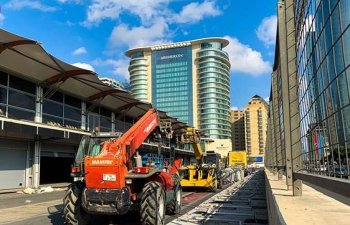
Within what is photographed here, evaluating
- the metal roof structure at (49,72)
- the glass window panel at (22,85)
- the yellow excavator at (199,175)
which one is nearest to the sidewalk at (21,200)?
the yellow excavator at (199,175)

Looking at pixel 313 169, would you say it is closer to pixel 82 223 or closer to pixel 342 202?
pixel 342 202

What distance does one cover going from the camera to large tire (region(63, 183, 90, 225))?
10.7m

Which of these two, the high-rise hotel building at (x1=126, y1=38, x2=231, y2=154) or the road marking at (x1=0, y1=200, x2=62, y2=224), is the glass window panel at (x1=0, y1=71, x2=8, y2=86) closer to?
the road marking at (x1=0, y1=200, x2=62, y2=224)

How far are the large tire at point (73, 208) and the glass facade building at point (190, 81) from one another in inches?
5540

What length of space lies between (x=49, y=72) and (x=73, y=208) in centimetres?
1882

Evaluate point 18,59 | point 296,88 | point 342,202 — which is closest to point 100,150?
point 296,88

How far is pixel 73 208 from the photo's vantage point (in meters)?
10.7

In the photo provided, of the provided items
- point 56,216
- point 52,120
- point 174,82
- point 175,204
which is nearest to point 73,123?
point 52,120

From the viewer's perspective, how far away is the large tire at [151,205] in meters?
10.5

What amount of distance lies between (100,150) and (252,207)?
645 cm

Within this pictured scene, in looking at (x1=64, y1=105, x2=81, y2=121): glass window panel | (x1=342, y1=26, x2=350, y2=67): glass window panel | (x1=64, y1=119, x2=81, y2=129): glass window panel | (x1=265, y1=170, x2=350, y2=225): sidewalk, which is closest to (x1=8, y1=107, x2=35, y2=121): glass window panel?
(x1=64, y1=119, x2=81, y2=129): glass window panel

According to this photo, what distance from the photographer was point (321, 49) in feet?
16.5

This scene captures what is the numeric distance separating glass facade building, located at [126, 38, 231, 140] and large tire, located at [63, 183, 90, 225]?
14072 centimetres

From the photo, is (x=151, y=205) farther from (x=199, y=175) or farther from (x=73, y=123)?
(x=73, y=123)
